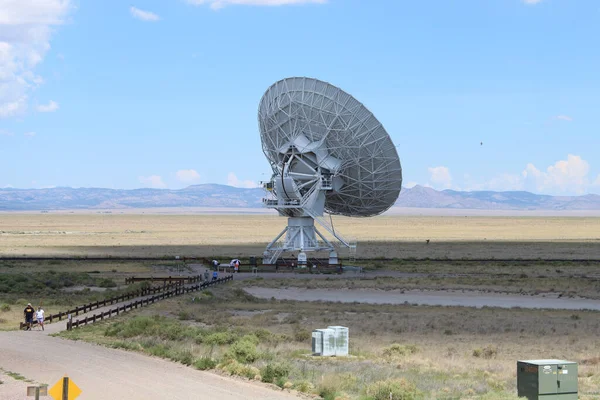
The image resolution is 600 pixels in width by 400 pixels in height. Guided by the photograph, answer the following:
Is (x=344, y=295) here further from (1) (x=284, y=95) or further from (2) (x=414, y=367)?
(2) (x=414, y=367)

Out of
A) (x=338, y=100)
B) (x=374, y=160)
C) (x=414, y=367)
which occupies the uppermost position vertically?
(x=338, y=100)

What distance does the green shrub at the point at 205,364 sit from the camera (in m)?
24.3

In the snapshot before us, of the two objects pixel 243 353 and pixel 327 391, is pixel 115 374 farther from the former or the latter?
pixel 327 391

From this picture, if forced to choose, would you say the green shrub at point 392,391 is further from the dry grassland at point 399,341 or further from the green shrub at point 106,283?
the green shrub at point 106,283

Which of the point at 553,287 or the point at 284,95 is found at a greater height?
the point at 284,95

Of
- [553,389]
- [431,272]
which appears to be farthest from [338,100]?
[553,389]

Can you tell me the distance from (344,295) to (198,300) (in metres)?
9.88

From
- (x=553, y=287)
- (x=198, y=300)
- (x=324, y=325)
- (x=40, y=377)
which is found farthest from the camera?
(x=553, y=287)

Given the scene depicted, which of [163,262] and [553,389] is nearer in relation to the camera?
[553,389]

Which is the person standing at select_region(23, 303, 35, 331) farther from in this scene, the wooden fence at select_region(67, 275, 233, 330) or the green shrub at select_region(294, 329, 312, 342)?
the green shrub at select_region(294, 329, 312, 342)

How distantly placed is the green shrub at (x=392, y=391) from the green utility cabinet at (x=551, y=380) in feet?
8.45

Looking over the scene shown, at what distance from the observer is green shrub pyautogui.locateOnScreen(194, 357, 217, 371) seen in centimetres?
2427

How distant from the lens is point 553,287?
55.2m

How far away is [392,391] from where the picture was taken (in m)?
19.2
